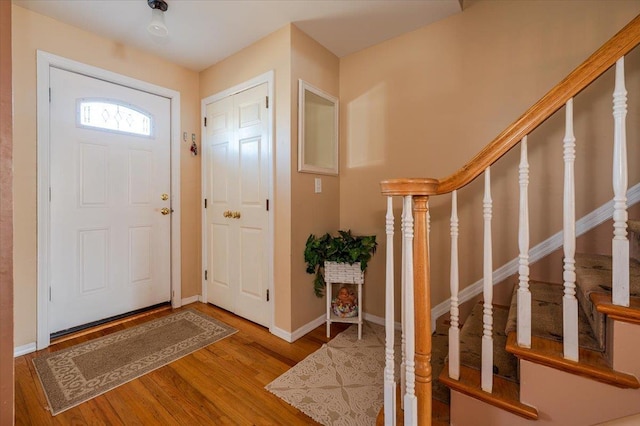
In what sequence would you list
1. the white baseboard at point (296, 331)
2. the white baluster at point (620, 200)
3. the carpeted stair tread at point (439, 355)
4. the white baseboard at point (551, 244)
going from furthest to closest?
the white baseboard at point (296, 331), the white baseboard at point (551, 244), the carpeted stair tread at point (439, 355), the white baluster at point (620, 200)

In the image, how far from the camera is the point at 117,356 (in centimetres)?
182

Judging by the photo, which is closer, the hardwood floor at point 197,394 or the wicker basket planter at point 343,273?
the hardwood floor at point 197,394

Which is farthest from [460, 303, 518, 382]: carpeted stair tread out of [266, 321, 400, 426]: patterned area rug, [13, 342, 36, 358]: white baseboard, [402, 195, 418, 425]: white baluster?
[13, 342, 36, 358]: white baseboard

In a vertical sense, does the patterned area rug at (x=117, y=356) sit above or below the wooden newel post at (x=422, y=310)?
below

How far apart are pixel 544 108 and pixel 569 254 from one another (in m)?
0.49

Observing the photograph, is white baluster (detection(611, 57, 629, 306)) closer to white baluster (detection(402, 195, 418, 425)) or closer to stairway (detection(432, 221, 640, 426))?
stairway (detection(432, 221, 640, 426))

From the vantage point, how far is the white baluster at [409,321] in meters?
0.94

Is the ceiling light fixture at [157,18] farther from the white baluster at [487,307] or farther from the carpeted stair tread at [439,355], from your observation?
the carpeted stair tread at [439,355]

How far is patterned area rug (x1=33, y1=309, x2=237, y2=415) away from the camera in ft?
4.98

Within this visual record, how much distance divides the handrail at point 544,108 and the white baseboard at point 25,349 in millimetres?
2611

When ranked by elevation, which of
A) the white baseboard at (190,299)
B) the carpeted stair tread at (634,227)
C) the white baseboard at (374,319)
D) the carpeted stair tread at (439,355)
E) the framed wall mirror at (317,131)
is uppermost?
the framed wall mirror at (317,131)

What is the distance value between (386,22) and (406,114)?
69cm

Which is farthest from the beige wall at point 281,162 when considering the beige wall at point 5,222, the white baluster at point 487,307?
the beige wall at point 5,222

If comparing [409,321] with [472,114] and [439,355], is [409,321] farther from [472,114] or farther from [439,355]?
[472,114]
